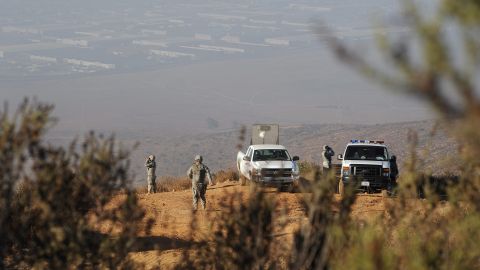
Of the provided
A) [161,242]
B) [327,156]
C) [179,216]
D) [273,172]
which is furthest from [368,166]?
[161,242]

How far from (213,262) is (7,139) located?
116 inches

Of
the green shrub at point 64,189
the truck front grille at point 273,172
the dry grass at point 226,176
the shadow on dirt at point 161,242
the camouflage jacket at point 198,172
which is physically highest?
the dry grass at point 226,176

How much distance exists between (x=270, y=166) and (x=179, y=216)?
4.77m

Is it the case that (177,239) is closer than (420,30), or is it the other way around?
(420,30)

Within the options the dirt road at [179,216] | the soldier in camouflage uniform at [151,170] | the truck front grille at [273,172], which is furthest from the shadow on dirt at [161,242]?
the soldier in camouflage uniform at [151,170]

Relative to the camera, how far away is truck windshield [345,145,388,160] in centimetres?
2791

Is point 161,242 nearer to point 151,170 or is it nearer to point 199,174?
point 199,174

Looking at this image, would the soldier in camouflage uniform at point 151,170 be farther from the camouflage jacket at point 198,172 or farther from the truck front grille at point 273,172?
the camouflage jacket at point 198,172

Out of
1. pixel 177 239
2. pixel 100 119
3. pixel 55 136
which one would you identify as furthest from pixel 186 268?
pixel 100 119

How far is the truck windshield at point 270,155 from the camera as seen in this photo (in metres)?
29.2

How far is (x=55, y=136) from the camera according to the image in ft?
567

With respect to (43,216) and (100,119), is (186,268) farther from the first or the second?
(100,119)

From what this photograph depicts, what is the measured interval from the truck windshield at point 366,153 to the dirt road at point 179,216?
118 centimetres

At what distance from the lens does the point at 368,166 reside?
27.4 m
